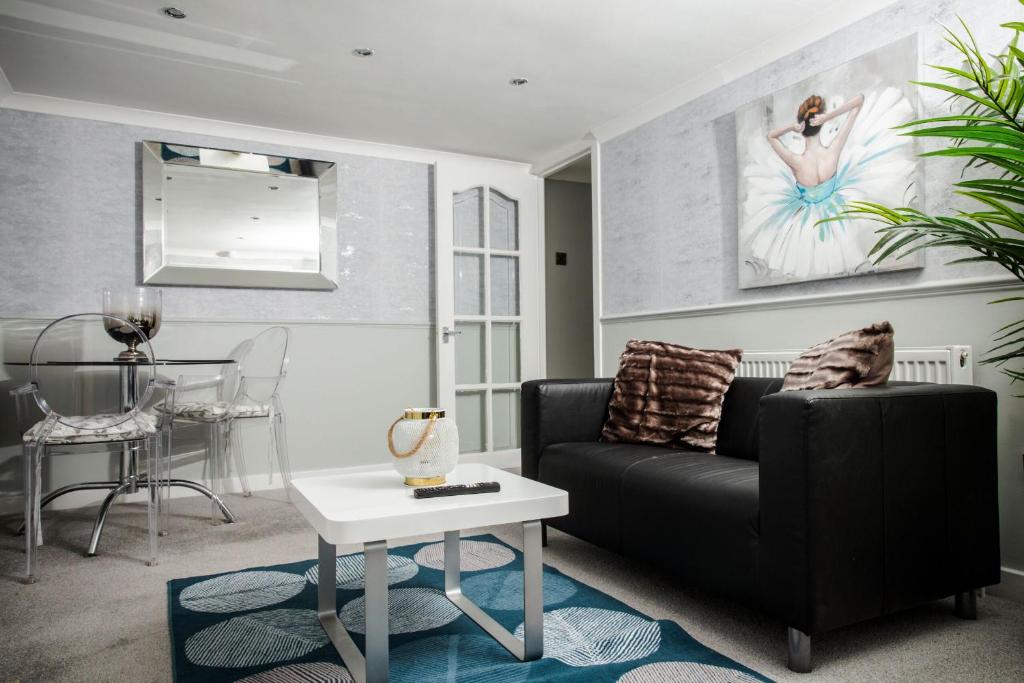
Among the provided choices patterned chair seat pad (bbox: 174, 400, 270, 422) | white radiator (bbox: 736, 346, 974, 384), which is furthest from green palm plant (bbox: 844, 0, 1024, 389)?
patterned chair seat pad (bbox: 174, 400, 270, 422)

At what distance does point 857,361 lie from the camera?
1878mm

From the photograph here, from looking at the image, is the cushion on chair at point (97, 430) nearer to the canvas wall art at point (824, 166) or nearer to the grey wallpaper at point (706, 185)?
the grey wallpaper at point (706, 185)

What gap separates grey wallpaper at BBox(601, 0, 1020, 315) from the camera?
7.59 feet

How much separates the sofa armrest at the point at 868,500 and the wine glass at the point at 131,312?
277 centimetres

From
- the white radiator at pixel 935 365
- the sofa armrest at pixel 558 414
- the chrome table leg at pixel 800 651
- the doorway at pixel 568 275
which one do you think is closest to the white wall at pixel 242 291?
the doorway at pixel 568 275

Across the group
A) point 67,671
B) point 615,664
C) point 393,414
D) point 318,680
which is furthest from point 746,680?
point 393,414

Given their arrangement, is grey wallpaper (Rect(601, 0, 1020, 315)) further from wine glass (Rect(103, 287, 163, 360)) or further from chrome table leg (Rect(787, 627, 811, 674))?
wine glass (Rect(103, 287, 163, 360))

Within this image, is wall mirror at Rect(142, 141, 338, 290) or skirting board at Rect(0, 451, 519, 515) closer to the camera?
skirting board at Rect(0, 451, 519, 515)

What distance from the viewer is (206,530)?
299 centimetres

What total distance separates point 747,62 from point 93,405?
A: 376cm

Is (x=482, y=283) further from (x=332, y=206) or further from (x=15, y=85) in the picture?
(x=15, y=85)

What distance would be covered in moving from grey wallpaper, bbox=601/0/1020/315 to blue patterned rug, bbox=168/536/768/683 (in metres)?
1.60

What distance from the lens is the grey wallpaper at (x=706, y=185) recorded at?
2.31 meters

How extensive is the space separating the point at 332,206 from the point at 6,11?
186 cm
